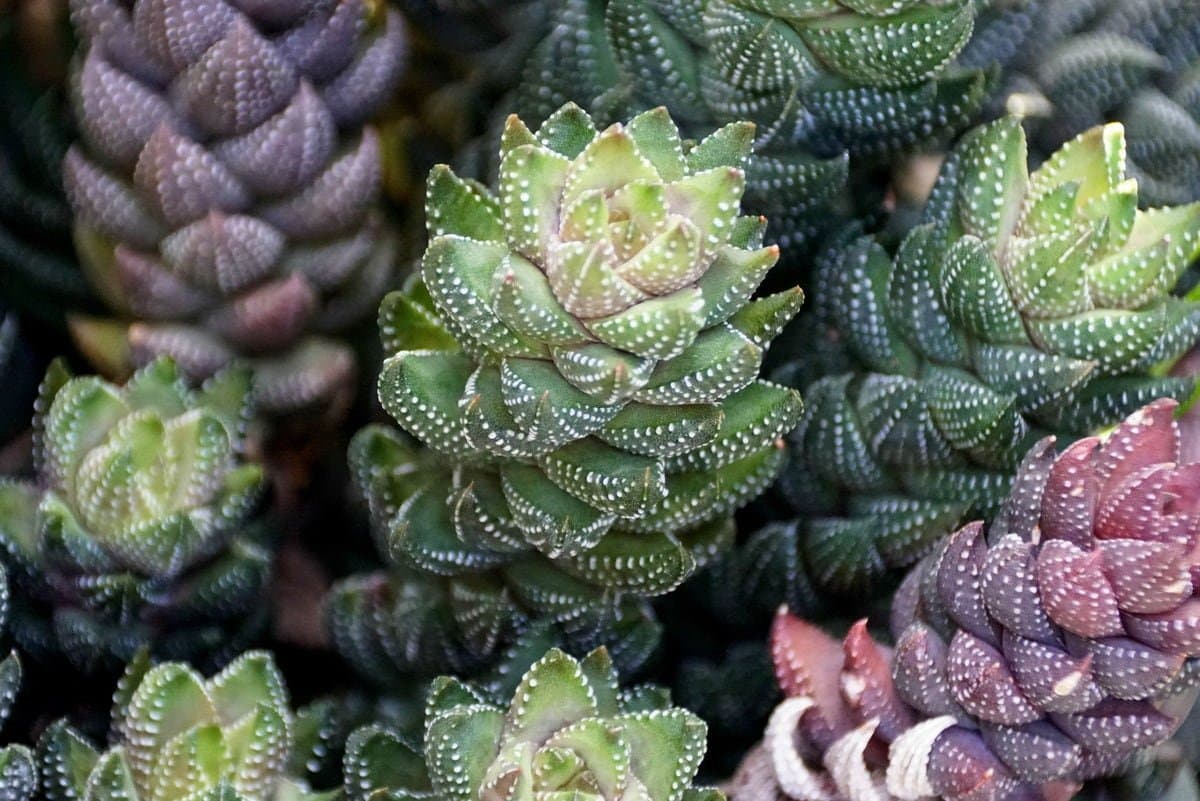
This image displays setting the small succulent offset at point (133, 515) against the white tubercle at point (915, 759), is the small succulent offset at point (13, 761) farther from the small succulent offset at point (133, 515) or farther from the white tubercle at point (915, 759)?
the white tubercle at point (915, 759)

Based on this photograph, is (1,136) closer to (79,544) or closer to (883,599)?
(79,544)

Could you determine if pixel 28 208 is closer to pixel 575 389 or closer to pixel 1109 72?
pixel 575 389

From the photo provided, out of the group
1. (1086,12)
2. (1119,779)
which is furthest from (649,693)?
(1086,12)

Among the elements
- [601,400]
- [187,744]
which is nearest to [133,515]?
[187,744]

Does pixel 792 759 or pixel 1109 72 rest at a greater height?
pixel 1109 72

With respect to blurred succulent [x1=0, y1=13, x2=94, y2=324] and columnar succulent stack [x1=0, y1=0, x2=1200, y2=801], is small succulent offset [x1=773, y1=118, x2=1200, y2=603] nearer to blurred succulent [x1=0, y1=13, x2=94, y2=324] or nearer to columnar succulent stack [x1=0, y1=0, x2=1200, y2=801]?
columnar succulent stack [x1=0, y1=0, x2=1200, y2=801]

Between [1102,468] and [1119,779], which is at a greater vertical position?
[1102,468]

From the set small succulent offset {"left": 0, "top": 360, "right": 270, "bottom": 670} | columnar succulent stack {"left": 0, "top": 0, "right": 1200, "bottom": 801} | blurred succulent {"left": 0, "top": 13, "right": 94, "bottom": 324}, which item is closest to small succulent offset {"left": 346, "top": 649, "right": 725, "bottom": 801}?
columnar succulent stack {"left": 0, "top": 0, "right": 1200, "bottom": 801}
